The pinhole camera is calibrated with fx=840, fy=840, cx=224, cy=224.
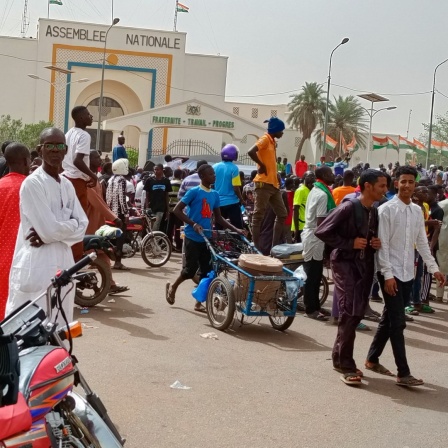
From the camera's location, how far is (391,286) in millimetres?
7137

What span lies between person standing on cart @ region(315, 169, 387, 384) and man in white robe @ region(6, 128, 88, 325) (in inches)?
108

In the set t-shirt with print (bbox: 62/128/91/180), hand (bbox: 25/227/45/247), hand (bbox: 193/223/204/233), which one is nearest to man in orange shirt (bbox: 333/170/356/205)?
hand (bbox: 193/223/204/233)

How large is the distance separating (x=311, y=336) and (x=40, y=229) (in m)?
4.81

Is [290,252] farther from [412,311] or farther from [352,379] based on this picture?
[352,379]

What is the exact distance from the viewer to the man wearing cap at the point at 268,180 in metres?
12.0

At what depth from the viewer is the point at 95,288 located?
9.93 meters

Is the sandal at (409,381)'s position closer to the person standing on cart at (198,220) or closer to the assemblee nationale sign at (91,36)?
the person standing on cart at (198,220)

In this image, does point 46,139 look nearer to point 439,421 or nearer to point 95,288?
point 439,421

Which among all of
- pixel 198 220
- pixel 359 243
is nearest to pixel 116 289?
pixel 198 220

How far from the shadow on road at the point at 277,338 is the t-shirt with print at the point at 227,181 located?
3.67 m

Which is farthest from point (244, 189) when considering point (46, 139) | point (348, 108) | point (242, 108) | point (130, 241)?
point (242, 108)

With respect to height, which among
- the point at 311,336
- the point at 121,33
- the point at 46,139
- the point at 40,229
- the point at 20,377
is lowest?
the point at 311,336

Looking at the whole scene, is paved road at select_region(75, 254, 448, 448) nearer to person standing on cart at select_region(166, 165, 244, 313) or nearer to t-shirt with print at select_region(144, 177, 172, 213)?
person standing on cart at select_region(166, 165, 244, 313)

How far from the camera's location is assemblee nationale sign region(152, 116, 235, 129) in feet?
163
